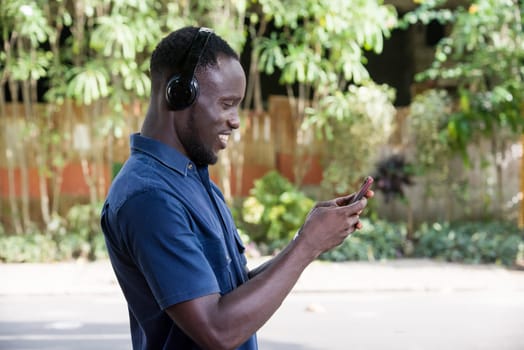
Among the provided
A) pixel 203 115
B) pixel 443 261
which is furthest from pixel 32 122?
pixel 203 115

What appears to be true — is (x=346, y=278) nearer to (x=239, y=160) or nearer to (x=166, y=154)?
(x=239, y=160)

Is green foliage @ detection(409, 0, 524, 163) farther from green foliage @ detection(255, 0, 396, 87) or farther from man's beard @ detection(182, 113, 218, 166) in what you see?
man's beard @ detection(182, 113, 218, 166)

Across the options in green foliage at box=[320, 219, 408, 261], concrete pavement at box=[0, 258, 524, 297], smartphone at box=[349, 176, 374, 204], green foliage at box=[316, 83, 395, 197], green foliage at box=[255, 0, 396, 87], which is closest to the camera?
smartphone at box=[349, 176, 374, 204]

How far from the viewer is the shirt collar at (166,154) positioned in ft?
5.65

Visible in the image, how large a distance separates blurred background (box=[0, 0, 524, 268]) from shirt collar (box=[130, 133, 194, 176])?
7755 mm

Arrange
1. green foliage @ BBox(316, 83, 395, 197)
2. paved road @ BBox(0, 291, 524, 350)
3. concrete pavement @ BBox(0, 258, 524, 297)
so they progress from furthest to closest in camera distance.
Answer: green foliage @ BBox(316, 83, 395, 197) < concrete pavement @ BBox(0, 258, 524, 297) < paved road @ BBox(0, 291, 524, 350)

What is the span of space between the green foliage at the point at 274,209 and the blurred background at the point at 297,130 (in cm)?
2

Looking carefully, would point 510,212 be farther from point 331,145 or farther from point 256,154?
point 256,154

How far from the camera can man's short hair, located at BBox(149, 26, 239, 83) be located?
1737mm

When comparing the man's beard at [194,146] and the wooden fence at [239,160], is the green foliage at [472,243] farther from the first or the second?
the man's beard at [194,146]

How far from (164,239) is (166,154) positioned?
24cm

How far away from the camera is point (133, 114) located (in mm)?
11211

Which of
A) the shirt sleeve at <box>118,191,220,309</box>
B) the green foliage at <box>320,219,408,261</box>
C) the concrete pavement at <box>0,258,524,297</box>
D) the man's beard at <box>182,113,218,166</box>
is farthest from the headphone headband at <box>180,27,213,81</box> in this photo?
the green foliage at <box>320,219,408,261</box>

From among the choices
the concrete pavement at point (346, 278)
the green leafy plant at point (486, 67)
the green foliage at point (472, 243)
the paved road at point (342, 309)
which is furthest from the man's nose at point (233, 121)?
the green leafy plant at point (486, 67)
